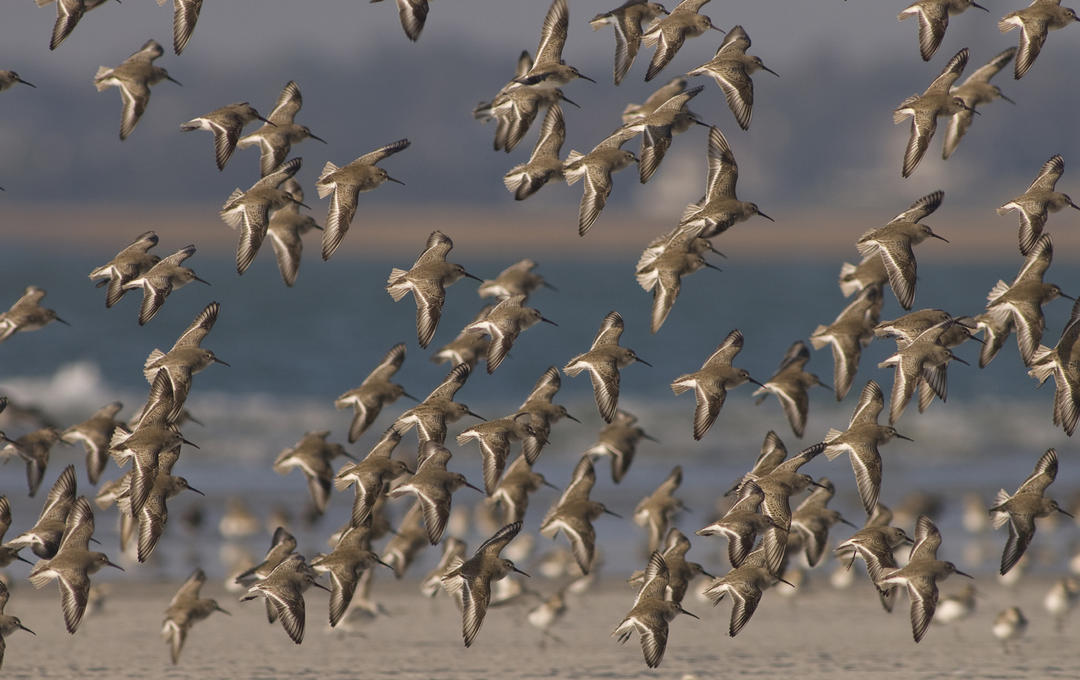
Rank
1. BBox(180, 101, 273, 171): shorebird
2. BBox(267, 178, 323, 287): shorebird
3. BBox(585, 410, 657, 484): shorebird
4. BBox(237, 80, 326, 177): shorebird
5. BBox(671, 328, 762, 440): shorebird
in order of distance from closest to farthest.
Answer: BBox(180, 101, 273, 171): shorebird, BBox(671, 328, 762, 440): shorebird, BBox(237, 80, 326, 177): shorebird, BBox(267, 178, 323, 287): shorebird, BBox(585, 410, 657, 484): shorebird

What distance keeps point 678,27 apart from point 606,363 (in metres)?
2.12

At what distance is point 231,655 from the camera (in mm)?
13570

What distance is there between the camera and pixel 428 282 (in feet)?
35.0

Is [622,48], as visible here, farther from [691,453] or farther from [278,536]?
[691,453]

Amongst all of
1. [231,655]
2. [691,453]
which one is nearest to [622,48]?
[231,655]

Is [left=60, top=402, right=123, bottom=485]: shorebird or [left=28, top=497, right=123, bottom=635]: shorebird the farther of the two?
[left=60, top=402, right=123, bottom=485]: shorebird

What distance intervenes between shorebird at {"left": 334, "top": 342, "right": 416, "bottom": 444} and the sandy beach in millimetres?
2485

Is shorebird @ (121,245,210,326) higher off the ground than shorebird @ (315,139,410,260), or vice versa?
shorebird @ (315,139,410,260)

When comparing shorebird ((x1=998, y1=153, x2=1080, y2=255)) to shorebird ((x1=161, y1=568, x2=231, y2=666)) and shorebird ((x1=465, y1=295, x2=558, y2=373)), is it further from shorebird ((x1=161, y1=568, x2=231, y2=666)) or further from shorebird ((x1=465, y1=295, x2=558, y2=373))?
shorebird ((x1=161, y1=568, x2=231, y2=666))

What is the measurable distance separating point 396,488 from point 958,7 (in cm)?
429

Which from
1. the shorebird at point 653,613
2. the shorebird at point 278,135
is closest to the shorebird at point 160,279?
the shorebird at point 278,135

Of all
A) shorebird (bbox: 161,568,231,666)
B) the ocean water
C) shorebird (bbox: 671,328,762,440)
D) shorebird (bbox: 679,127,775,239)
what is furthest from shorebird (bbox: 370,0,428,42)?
the ocean water

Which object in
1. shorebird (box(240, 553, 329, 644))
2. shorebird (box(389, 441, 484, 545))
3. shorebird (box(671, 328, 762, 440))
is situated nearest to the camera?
shorebird (box(240, 553, 329, 644))

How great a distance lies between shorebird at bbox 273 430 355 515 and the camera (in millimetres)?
11422
